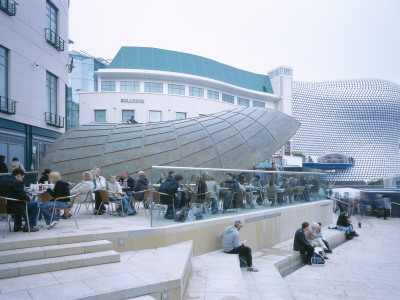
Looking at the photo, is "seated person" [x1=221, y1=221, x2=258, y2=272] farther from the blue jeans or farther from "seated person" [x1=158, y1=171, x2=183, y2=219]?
the blue jeans

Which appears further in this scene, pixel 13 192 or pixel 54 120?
pixel 54 120

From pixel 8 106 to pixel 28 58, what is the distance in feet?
9.38

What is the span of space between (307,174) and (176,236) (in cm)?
893

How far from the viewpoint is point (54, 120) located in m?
18.6

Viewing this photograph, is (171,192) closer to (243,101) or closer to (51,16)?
(51,16)

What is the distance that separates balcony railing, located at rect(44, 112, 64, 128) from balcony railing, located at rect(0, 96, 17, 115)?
274 cm

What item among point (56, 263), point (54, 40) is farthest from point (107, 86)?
point (56, 263)

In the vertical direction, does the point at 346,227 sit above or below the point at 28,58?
below

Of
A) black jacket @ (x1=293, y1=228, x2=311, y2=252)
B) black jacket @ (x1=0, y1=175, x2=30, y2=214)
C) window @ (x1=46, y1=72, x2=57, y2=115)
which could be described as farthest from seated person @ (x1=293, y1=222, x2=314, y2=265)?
window @ (x1=46, y1=72, x2=57, y2=115)

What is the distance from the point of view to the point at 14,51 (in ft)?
47.3

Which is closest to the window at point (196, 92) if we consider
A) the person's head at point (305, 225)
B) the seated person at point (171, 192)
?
the person's head at point (305, 225)

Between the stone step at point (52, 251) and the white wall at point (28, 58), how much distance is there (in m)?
11.1

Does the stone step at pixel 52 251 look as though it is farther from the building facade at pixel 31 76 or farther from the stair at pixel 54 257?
the building facade at pixel 31 76

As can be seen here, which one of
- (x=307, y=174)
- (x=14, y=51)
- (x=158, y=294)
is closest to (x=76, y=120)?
(x=14, y=51)
